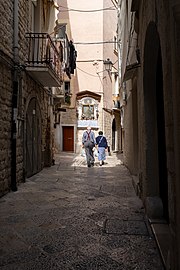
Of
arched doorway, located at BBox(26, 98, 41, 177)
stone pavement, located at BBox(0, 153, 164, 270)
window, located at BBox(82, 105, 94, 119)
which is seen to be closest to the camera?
stone pavement, located at BBox(0, 153, 164, 270)

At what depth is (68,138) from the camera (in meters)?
22.3

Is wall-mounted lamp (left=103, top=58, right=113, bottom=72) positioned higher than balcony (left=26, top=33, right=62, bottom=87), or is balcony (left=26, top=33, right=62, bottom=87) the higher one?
wall-mounted lamp (left=103, top=58, right=113, bottom=72)

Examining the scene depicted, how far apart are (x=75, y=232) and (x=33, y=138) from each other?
19.5ft

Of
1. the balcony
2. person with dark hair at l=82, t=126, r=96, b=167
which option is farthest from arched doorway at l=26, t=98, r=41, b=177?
person with dark hair at l=82, t=126, r=96, b=167

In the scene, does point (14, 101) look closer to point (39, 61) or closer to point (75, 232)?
point (39, 61)

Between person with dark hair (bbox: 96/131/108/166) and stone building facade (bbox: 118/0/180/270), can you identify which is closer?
stone building facade (bbox: 118/0/180/270)

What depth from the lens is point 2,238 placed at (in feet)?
11.8

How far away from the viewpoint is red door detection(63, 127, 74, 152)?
22.2 metres

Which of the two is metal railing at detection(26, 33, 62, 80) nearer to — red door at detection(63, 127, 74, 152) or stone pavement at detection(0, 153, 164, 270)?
stone pavement at detection(0, 153, 164, 270)

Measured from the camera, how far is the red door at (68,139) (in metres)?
22.2

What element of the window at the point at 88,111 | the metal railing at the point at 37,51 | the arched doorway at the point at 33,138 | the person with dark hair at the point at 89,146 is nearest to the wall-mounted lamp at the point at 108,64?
the window at the point at 88,111

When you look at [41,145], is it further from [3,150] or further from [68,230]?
[68,230]

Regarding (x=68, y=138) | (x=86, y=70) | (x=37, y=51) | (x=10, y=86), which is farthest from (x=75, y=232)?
(x=86, y=70)

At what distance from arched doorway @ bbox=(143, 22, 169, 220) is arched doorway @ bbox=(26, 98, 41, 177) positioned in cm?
493
